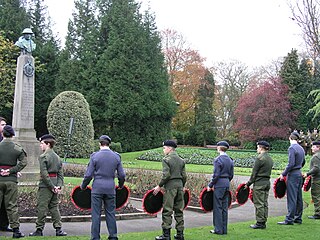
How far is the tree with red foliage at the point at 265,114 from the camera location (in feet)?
164

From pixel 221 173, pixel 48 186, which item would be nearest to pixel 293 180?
pixel 221 173

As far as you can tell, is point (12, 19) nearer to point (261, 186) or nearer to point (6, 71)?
point (6, 71)

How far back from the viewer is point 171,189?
8547 millimetres

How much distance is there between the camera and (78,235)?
29.3 ft

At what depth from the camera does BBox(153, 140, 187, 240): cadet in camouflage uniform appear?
8414 millimetres

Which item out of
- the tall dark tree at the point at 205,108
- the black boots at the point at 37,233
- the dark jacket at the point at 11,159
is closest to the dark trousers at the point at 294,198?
the black boots at the point at 37,233

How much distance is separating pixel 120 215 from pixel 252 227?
3318mm

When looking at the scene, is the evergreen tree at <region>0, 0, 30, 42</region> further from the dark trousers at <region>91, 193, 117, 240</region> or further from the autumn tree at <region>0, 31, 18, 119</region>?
the dark trousers at <region>91, 193, 117, 240</region>

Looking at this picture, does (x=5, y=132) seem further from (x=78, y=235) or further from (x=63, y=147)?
(x=63, y=147)

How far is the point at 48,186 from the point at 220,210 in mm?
3617

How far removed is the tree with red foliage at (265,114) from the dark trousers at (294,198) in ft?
129

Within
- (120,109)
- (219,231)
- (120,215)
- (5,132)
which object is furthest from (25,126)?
(120,109)

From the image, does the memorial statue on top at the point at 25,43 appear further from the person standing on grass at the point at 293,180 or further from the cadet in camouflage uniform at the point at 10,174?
the person standing on grass at the point at 293,180

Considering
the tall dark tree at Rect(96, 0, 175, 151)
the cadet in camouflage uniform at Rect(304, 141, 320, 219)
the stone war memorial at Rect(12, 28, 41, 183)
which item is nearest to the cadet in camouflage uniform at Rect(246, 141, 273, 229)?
the cadet in camouflage uniform at Rect(304, 141, 320, 219)
